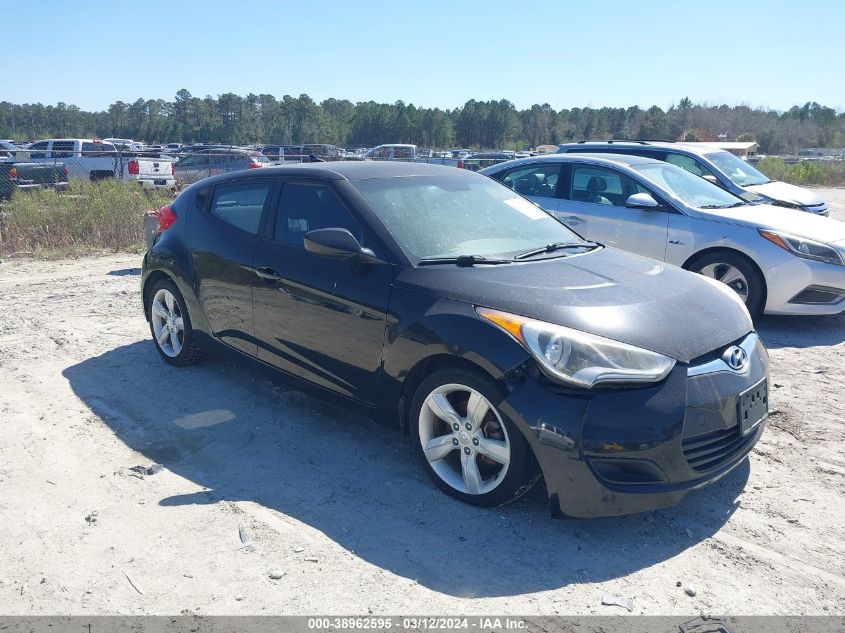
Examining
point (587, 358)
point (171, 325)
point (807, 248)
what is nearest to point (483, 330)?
point (587, 358)

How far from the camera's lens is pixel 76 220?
12.1 metres

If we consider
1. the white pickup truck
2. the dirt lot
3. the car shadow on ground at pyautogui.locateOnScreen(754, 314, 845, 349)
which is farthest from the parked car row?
the white pickup truck

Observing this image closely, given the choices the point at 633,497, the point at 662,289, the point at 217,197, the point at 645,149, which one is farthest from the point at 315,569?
the point at 645,149

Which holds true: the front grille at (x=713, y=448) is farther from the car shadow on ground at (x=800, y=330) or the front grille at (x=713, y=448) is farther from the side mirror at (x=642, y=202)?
the side mirror at (x=642, y=202)

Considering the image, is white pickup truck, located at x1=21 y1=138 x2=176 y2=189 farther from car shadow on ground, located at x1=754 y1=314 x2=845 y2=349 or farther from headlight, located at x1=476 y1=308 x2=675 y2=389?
headlight, located at x1=476 y1=308 x2=675 y2=389

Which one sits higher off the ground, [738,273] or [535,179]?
[535,179]

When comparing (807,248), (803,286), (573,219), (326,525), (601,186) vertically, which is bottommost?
(326,525)

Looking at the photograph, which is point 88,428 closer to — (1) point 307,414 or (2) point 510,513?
(1) point 307,414

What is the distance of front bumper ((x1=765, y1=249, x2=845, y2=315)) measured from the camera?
6738 mm

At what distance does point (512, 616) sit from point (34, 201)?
1206cm

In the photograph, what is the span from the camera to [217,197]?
530 cm

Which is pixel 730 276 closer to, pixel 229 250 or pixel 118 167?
pixel 229 250

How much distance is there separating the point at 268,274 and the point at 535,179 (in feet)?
15.6

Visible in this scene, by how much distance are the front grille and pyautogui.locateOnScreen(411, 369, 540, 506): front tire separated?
28.0 inches
